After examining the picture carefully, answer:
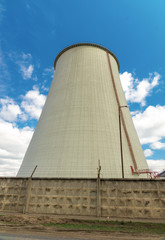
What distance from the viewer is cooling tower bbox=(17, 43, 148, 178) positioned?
32.8ft

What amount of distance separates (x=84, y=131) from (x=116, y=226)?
6.74 meters

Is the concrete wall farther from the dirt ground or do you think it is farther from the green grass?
the green grass

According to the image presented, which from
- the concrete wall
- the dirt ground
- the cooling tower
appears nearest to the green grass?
the dirt ground

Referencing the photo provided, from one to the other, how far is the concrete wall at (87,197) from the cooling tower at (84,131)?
→ 2544 mm

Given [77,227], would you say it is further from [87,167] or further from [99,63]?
[99,63]

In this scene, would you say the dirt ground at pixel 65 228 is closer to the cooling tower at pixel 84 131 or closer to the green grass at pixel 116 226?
the green grass at pixel 116 226

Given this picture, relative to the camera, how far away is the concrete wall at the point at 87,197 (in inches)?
224

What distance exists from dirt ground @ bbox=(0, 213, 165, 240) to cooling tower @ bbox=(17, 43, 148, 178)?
3861 mm

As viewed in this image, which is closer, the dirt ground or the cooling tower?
the dirt ground

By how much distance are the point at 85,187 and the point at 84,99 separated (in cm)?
753

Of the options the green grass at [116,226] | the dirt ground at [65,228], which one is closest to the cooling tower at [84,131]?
the green grass at [116,226]

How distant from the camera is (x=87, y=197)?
6016mm

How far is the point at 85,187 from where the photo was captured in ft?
20.2

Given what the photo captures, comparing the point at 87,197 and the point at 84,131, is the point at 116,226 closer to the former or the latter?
the point at 87,197
